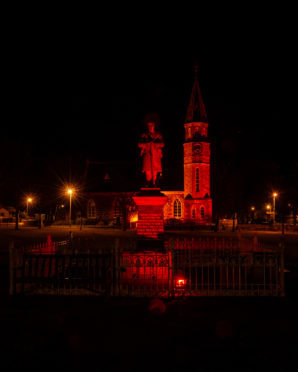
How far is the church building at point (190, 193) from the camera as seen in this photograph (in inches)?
2029

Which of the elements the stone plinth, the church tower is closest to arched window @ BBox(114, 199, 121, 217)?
the church tower

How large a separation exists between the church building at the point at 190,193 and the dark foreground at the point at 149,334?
39767mm

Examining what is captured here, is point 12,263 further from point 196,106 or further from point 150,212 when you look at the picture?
point 196,106

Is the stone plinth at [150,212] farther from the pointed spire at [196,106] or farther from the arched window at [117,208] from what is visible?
the arched window at [117,208]

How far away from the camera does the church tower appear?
170ft

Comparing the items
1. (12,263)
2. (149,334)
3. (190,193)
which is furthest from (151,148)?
(190,193)

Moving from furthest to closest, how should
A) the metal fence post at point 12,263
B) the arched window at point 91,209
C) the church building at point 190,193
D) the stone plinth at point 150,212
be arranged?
the arched window at point 91,209 → the church building at point 190,193 → the stone plinth at point 150,212 → the metal fence post at point 12,263

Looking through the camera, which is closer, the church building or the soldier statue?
the soldier statue

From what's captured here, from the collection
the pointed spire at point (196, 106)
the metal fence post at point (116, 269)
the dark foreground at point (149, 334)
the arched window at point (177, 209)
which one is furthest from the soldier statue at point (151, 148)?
the arched window at point (177, 209)

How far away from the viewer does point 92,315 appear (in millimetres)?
7988

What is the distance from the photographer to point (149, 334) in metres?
6.89

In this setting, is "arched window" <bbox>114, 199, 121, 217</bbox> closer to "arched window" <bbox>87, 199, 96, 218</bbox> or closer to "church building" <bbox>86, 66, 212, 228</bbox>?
"church building" <bbox>86, 66, 212, 228</bbox>

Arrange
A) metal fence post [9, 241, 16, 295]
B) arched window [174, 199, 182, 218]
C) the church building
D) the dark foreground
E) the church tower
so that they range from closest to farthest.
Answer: the dark foreground, metal fence post [9, 241, 16, 295], the church building, the church tower, arched window [174, 199, 182, 218]

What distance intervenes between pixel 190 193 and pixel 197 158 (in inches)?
197
